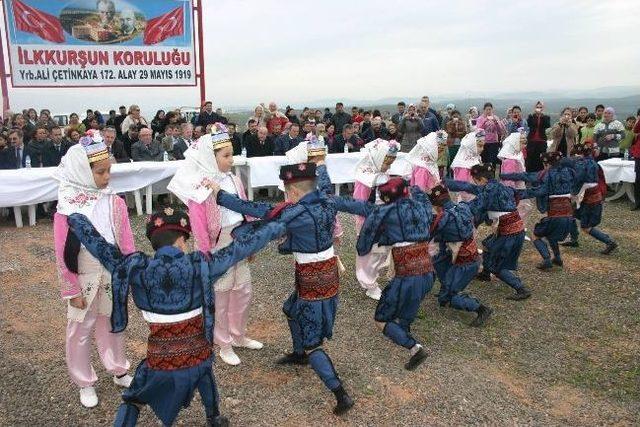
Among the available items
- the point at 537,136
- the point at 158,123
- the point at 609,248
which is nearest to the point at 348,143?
the point at 537,136

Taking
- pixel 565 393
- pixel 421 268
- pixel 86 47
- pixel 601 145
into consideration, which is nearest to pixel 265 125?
pixel 86 47

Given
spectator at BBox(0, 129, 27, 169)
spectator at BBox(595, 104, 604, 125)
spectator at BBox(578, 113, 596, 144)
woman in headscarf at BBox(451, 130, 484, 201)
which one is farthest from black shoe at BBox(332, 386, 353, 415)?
spectator at BBox(595, 104, 604, 125)

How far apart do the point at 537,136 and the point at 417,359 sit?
374 inches

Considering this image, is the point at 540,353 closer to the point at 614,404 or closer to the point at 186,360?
the point at 614,404

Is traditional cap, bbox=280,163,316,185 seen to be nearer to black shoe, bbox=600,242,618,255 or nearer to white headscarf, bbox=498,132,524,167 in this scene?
white headscarf, bbox=498,132,524,167

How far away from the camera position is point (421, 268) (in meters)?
4.38

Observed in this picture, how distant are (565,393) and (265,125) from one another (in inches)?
370

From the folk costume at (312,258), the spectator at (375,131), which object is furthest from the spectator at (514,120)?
the folk costume at (312,258)

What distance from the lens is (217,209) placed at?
4281 mm

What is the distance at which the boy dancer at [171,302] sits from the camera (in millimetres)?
2873

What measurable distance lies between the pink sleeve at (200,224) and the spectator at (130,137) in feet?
23.8

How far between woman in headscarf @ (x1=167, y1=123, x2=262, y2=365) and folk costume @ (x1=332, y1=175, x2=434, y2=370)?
3.11 feet

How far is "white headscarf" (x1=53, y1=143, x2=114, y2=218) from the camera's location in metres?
3.53

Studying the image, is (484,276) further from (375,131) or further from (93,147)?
(375,131)
